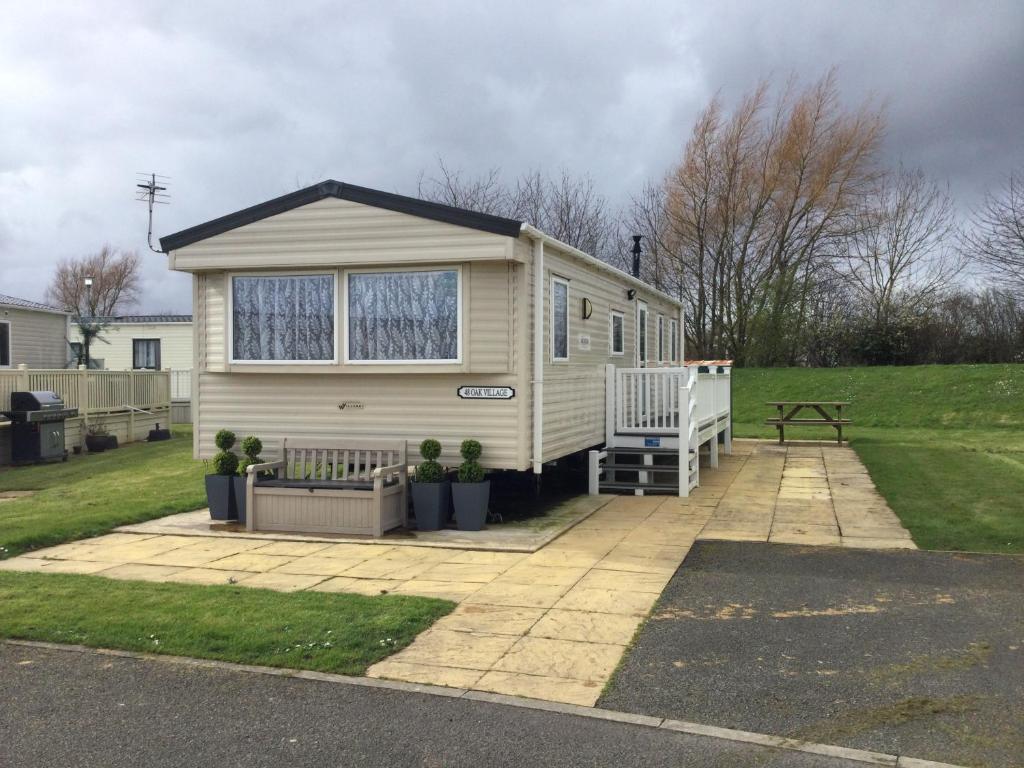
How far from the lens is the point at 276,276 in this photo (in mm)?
9109

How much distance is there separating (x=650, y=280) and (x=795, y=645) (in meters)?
25.5

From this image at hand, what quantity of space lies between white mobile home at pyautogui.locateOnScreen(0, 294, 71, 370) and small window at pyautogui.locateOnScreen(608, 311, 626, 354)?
1579cm

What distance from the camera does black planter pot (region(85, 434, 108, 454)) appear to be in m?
17.8

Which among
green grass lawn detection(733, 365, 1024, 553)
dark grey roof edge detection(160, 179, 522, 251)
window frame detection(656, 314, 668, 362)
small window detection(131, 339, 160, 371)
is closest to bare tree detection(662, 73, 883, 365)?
green grass lawn detection(733, 365, 1024, 553)

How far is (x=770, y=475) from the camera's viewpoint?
1270 centimetres

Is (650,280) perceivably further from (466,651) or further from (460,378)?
(466,651)

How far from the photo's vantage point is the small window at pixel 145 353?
28.8m

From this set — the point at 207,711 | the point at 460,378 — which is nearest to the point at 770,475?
the point at 460,378

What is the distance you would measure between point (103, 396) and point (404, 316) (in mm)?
12384

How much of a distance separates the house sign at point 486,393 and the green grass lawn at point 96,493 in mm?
3552

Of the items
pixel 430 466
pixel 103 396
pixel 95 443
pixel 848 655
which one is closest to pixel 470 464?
pixel 430 466

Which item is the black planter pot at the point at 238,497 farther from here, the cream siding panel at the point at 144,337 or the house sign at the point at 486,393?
the cream siding panel at the point at 144,337

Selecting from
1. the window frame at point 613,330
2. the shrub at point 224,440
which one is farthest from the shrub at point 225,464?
the window frame at point 613,330

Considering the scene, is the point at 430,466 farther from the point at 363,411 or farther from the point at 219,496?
the point at 219,496
